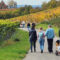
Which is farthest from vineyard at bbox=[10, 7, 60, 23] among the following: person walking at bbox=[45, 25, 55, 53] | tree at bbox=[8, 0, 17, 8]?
person walking at bbox=[45, 25, 55, 53]

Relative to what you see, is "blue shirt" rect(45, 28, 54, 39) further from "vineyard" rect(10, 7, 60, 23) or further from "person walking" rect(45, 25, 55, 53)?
"vineyard" rect(10, 7, 60, 23)

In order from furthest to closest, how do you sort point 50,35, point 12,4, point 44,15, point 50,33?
point 44,15
point 12,4
point 50,33
point 50,35

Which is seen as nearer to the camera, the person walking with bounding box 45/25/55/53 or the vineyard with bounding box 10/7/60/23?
the person walking with bounding box 45/25/55/53

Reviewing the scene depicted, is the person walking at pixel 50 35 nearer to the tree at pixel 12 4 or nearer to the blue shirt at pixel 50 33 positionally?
the blue shirt at pixel 50 33

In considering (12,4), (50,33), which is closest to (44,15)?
(12,4)

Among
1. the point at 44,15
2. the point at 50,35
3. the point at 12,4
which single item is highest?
the point at 12,4

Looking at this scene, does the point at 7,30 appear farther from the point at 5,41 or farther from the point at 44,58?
the point at 44,58

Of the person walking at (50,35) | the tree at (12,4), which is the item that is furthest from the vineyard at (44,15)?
the person walking at (50,35)

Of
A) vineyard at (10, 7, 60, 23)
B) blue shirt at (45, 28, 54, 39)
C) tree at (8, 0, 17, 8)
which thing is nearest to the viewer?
blue shirt at (45, 28, 54, 39)

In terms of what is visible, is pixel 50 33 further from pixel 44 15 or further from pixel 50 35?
pixel 44 15

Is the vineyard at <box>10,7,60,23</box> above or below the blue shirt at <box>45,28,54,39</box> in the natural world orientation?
below

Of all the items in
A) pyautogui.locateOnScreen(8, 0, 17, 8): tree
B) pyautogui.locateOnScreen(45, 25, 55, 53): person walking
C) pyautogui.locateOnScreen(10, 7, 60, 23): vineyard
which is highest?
pyautogui.locateOnScreen(8, 0, 17, 8): tree

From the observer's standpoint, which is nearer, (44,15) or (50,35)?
→ (50,35)

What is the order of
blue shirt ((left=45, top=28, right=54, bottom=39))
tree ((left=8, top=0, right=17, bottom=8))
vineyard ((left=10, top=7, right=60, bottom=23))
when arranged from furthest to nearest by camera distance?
vineyard ((left=10, top=7, right=60, bottom=23)) → tree ((left=8, top=0, right=17, bottom=8)) → blue shirt ((left=45, top=28, right=54, bottom=39))
